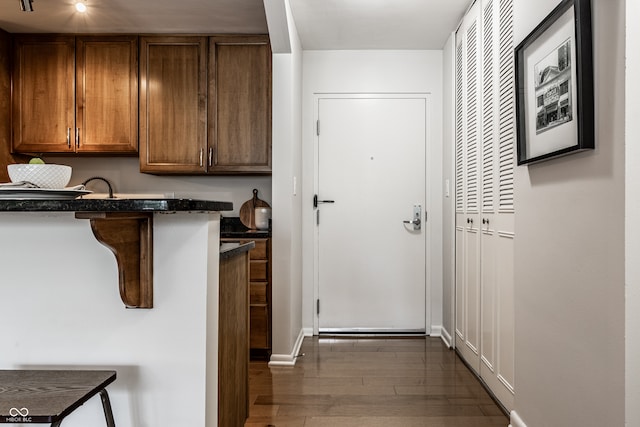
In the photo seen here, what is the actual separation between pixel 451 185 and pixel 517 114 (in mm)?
1804

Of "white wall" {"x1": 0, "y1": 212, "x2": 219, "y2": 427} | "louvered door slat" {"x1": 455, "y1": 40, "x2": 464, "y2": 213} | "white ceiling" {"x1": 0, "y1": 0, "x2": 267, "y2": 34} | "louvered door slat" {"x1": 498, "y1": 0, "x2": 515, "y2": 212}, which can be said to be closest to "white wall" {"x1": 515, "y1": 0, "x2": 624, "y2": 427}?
"louvered door slat" {"x1": 498, "y1": 0, "x2": 515, "y2": 212}

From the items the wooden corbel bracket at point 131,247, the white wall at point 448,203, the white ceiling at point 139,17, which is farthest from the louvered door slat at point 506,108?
the wooden corbel bracket at point 131,247

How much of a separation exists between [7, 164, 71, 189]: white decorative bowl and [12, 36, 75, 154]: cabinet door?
2.89m

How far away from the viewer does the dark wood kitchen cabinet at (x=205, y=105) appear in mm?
3855

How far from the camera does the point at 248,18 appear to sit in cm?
365

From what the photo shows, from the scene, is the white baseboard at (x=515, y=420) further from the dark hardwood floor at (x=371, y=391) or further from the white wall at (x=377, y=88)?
the white wall at (x=377, y=88)

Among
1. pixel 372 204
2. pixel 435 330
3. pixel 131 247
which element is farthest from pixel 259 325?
pixel 131 247

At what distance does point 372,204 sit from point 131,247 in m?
3.16

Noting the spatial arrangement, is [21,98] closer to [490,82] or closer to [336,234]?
[336,234]

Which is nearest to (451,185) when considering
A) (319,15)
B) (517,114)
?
(319,15)

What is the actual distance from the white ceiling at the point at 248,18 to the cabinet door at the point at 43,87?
0.12 m

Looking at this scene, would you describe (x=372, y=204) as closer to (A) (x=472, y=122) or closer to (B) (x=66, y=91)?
(A) (x=472, y=122)

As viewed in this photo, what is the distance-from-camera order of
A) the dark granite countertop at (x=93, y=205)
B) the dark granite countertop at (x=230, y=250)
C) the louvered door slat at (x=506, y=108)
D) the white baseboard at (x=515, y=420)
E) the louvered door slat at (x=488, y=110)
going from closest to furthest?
the dark granite countertop at (x=93, y=205), the dark granite countertop at (x=230, y=250), the white baseboard at (x=515, y=420), the louvered door slat at (x=506, y=108), the louvered door slat at (x=488, y=110)

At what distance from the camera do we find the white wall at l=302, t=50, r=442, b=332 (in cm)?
437
